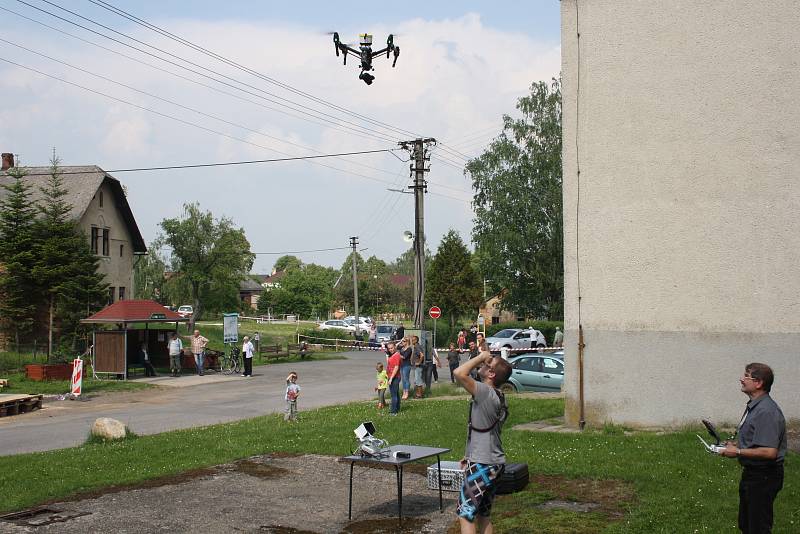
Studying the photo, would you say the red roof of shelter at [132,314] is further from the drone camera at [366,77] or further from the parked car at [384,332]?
the parked car at [384,332]

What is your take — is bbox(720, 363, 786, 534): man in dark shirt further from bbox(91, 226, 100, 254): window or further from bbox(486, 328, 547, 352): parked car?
bbox(91, 226, 100, 254): window

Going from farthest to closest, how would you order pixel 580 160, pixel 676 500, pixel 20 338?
pixel 20 338 < pixel 580 160 < pixel 676 500

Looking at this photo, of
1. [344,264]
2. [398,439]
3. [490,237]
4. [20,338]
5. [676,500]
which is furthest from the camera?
[344,264]

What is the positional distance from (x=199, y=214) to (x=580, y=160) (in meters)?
59.1

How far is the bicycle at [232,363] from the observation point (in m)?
35.5

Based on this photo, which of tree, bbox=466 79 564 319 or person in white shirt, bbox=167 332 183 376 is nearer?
person in white shirt, bbox=167 332 183 376

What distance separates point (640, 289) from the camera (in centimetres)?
1441

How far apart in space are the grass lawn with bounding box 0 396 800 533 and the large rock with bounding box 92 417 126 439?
15.8 inches

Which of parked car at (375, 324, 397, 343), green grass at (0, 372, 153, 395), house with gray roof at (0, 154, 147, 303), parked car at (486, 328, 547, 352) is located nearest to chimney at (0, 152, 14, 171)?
house with gray roof at (0, 154, 147, 303)

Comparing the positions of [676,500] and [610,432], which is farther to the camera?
[610,432]

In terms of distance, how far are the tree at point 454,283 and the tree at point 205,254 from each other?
16.1 m

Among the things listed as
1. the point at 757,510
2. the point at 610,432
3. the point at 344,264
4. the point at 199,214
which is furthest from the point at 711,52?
the point at 344,264

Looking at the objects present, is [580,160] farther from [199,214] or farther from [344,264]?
[344,264]

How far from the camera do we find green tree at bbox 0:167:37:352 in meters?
36.0
